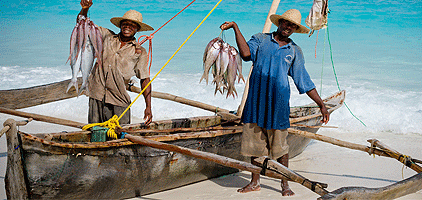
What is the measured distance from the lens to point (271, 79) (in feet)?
12.0

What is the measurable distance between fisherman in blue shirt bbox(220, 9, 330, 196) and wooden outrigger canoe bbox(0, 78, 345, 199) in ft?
1.93

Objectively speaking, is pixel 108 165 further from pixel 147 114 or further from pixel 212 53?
pixel 212 53

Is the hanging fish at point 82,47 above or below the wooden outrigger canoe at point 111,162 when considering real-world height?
above

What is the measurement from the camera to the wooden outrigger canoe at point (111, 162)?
10.3 ft

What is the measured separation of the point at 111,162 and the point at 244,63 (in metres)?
13.0

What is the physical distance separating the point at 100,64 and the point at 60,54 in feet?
50.6

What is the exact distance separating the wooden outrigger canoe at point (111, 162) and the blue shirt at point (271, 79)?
2.16 feet

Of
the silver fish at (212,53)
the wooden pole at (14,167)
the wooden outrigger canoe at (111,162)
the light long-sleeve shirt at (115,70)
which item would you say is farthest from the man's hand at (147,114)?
the wooden pole at (14,167)

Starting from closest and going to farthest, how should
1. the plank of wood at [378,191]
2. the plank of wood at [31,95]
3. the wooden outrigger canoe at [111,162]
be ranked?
the plank of wood at [378,191] → the wooden outrigger canoe at [111,162] → the plank of wood at [31,95]

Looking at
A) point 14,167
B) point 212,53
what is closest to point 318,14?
point 212,53

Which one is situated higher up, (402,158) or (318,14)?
(318,14)

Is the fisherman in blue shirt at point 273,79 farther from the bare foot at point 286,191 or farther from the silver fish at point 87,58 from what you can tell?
the silver fish at point 87,58

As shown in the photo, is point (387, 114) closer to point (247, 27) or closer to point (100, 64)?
point (100, 64)

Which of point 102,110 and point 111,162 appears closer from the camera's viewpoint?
point 111,162
